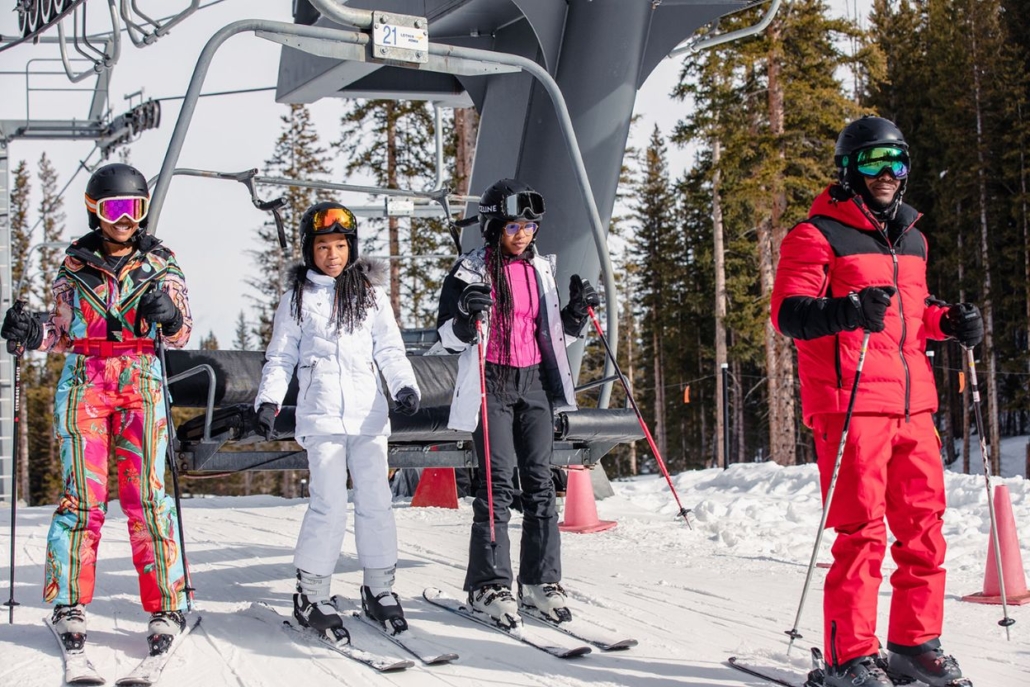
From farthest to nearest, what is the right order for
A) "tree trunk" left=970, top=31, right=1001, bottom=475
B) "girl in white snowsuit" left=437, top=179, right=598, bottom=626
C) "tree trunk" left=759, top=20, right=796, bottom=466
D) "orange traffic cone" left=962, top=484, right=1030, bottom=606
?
"tree trunk" left=970, top=31, right=1001, bottom=475 → "tree trunk" left=759, top=20, right=796, bottom=466 → "orange traffic cone" left=962, top=484, right=1030, bottom=606 → "girl in white snowsuit" left=437, top=179, right=598, bottom=626

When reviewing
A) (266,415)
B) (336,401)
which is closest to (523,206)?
(336,401)

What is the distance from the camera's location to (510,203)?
4.58 m

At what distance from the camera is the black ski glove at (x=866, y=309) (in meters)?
3.21

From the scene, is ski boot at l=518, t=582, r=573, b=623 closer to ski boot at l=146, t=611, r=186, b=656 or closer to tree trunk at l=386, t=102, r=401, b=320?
ski boot at l=146, t=611, r=186, b=656

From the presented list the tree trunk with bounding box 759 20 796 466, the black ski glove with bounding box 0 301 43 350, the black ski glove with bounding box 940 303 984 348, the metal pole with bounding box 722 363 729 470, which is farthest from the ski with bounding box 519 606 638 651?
the tree trunk with bounding box 759 20 796 466

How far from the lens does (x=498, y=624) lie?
4344 millimetres

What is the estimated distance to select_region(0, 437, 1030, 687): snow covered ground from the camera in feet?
12.0

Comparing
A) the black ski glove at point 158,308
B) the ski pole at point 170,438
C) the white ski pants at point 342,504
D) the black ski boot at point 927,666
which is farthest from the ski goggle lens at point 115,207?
the black ski boot at point 927,666

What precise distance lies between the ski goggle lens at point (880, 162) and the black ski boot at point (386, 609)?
7.90ft

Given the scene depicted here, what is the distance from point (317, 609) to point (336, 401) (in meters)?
0.81

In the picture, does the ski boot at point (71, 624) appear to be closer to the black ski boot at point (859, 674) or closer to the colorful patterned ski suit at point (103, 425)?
the colorful patterned ski suit at point (103, 425)

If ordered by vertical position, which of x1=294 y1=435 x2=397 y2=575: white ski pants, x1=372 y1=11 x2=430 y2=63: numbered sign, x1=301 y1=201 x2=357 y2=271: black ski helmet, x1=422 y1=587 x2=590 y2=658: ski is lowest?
x1=422 y1=587 x2=590 y2=658: ski

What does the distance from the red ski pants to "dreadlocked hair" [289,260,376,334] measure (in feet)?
6.15

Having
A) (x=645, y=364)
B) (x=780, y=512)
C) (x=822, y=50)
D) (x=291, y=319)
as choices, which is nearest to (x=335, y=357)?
(x=291, y=319)
